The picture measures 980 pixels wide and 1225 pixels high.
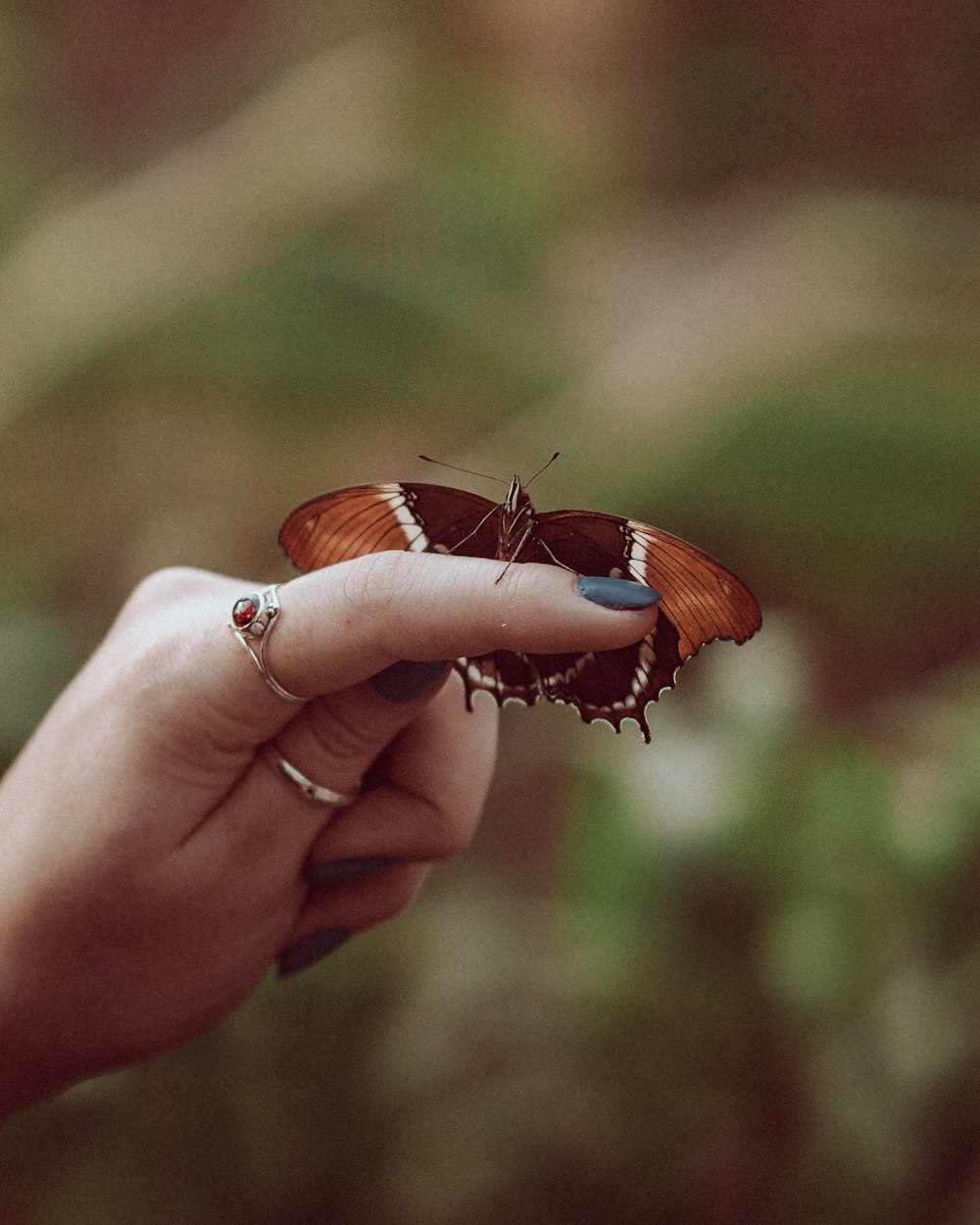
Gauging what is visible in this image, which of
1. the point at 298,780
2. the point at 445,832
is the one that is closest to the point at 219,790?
the point at 298,780

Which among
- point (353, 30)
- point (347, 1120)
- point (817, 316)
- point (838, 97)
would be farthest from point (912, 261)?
point (347, 1120)

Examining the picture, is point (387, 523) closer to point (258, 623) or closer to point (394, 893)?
point (258, 623)

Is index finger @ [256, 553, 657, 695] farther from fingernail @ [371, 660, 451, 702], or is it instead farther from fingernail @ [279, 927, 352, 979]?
fingernail @ [279, 927, 352, 979]

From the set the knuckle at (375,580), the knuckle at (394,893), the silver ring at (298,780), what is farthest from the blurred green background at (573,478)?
the knuckle at (375,580)

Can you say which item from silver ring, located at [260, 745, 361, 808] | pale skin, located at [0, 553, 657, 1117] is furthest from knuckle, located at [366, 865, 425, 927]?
silver ring, located at [260, 745, 361, 808]

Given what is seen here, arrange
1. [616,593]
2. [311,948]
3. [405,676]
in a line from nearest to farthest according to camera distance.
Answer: [616,593] < [405,676] < [311,948]

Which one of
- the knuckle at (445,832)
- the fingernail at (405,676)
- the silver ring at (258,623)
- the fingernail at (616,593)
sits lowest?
the knuckle at (445,832)

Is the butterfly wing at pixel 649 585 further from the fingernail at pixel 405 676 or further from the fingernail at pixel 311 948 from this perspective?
the fingernail at pixel 311 948
